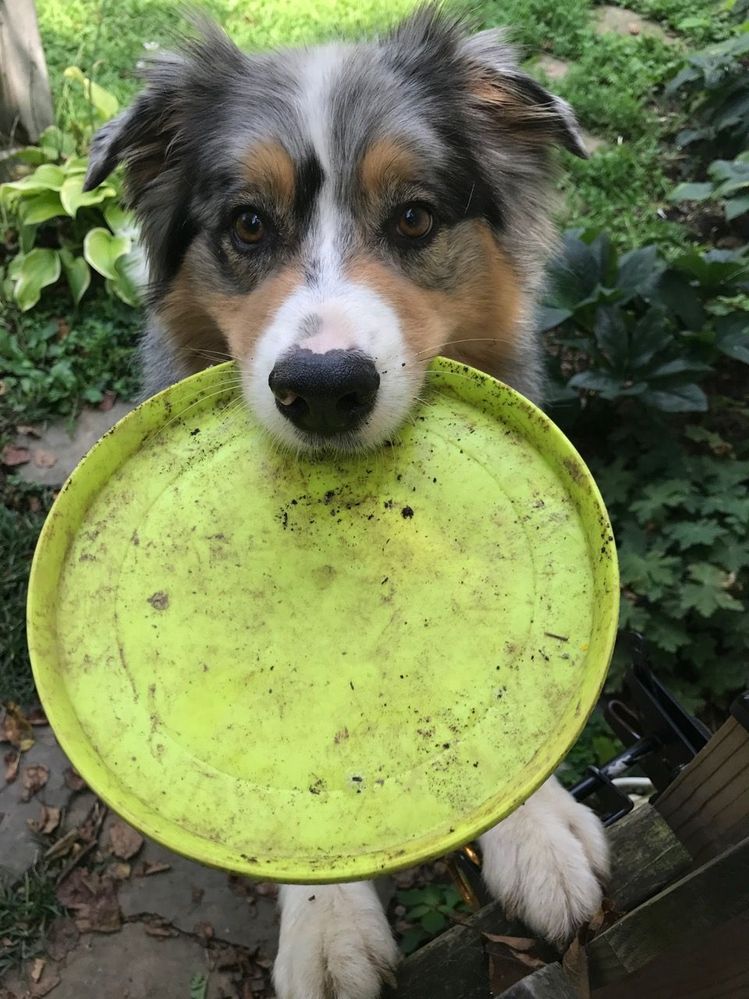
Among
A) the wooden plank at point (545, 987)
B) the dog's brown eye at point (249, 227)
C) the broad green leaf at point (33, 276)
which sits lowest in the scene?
the broad green leaf at point (33, 276)

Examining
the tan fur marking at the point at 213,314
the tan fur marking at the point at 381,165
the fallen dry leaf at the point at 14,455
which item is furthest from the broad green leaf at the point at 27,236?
the tan fur marking at the point at 381,165

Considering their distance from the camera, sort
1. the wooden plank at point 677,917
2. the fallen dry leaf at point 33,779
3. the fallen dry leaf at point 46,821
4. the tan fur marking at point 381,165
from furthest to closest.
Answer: the fallen dry leaf at point 33,779, the fallen dry leaf at point 46,821, the tan fur marking at point 381,165, the wooden plank at point 677,917

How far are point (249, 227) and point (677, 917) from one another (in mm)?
2252

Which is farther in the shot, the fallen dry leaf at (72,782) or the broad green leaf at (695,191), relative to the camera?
the broad green leaf at (695,191)

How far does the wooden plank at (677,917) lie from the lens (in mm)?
1459

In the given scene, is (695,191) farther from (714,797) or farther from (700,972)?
(700,972)

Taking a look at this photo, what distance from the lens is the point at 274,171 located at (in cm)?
253

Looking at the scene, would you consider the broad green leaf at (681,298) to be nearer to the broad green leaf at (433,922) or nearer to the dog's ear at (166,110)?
the dog's ear at (166,110)

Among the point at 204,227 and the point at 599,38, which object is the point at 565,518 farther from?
the point at 599,38

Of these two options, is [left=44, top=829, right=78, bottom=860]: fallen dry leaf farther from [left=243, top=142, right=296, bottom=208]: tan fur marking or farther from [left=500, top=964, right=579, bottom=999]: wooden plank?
[left=243, top=142, right=296, bottom=208]: tan fur marking

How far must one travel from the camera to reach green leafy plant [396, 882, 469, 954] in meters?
3.00

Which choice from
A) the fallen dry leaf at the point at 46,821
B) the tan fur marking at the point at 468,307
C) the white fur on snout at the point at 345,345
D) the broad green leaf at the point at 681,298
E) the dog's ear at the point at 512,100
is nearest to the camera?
the white fur on snout at the point at 345,345

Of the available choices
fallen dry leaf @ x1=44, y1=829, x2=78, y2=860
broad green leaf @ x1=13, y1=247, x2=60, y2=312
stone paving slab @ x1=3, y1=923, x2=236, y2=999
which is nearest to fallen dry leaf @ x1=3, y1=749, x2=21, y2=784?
fallen dry leaf @ x1=44, y1=829, x2=78, y2=860

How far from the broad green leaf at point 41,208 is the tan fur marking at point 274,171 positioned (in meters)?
3.03
